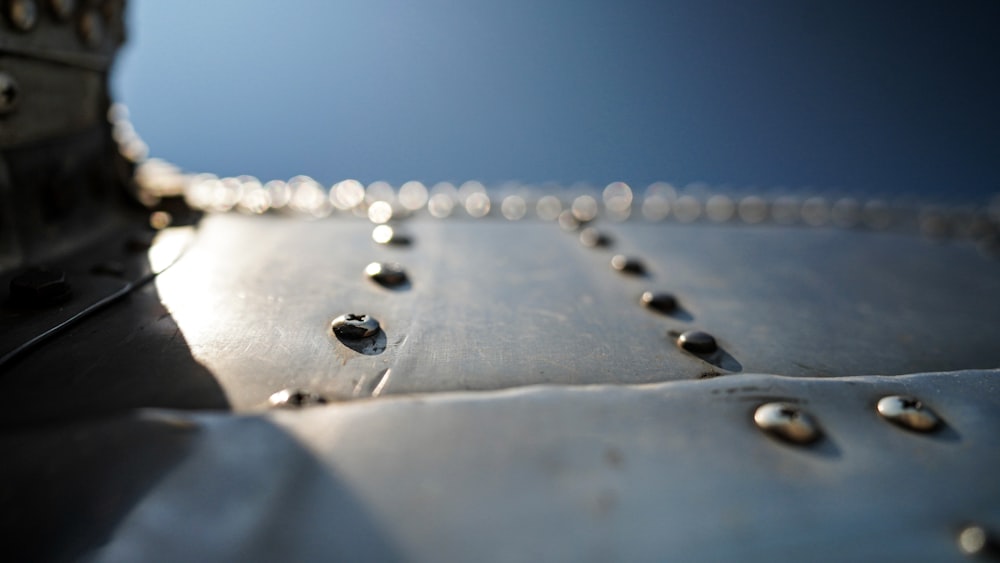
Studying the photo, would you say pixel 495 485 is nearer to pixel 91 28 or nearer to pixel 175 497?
pixel 175 497

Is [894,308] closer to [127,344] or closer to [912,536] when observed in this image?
[912,536]

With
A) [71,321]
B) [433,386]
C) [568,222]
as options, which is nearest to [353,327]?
[433,386]

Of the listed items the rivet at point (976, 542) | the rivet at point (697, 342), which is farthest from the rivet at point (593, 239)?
the rivet at point (976, 542)

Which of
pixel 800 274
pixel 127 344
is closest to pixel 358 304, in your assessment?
pixel 127 344

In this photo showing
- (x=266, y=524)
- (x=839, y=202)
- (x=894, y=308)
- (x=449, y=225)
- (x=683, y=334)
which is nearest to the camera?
(x=266, y=524)

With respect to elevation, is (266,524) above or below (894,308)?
below

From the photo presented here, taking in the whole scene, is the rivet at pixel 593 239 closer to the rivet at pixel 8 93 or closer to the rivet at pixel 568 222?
the rivet at pixel 568 222
